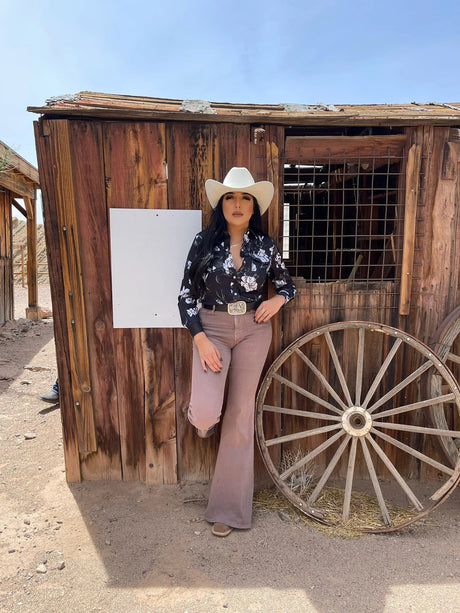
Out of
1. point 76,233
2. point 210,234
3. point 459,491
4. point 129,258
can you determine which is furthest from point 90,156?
point 459,491

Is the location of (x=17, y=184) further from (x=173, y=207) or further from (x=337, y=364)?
(x=337, y=364)

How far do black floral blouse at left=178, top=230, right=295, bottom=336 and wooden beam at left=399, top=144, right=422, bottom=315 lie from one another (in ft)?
3.23

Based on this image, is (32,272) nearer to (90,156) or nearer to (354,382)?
(90,156)

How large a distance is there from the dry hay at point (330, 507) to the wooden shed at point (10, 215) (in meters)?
7.12

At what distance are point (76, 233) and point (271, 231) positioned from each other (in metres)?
1.30

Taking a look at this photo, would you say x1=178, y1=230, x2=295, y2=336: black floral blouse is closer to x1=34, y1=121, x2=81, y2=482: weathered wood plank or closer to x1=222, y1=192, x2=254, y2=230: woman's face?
x1=222, y1=192, x2=254, y2=230: woman's face

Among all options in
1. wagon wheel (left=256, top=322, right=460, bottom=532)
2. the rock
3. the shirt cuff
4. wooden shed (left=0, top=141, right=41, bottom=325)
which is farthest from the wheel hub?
wooden shed (left=0, top=141, right=41, bottom=325)

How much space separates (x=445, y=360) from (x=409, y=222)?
992 millimetres

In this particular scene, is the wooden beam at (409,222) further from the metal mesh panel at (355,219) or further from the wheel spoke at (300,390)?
the wheel spoke at (300,390)

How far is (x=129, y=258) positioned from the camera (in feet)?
9.15

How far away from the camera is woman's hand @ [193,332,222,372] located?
2.38 metres

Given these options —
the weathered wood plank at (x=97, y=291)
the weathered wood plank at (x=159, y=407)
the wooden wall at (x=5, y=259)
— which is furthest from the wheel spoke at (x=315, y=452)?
the wooden wall at (x=5, y=259)

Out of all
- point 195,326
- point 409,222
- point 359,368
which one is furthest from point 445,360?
point 195,326

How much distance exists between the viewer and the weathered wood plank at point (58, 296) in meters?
2.69
